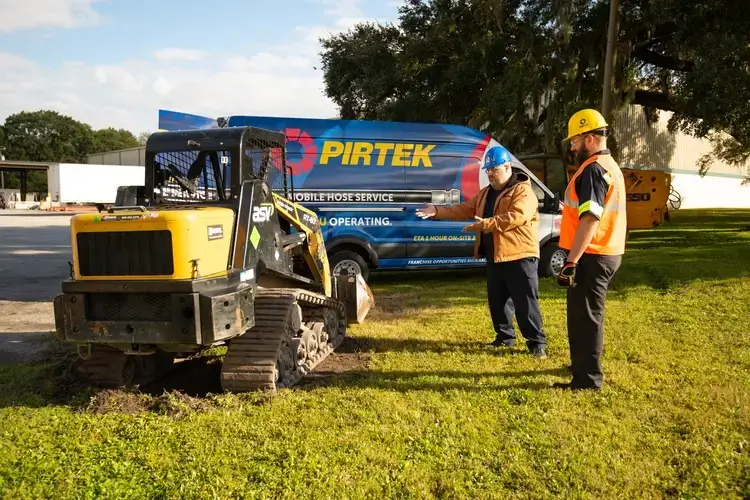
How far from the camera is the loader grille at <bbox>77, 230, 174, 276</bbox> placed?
13.9ft

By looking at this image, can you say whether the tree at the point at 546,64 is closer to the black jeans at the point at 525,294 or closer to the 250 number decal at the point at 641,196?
the 250 number decal at the point at 641,196

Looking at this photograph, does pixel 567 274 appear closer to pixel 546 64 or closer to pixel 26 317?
pixel 26 317

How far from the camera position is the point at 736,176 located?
149 ft

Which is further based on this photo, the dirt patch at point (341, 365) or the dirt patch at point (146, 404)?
the dirt patch at point (341, 365)

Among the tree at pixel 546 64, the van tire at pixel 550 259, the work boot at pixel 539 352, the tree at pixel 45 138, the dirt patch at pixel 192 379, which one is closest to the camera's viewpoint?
the dirt patch at pixel 192 379

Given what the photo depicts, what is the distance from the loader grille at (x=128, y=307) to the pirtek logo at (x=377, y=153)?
5.26 metres

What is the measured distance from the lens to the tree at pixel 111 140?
302 feet

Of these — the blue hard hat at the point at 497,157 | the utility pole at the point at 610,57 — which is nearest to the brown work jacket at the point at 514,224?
the blue hard hat at the point at 497,157

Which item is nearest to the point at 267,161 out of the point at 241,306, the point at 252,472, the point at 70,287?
the point at 241,306

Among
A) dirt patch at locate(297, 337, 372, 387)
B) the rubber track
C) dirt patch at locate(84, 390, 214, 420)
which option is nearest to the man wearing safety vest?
dirt patch at locate(297, 337, 372, 387)

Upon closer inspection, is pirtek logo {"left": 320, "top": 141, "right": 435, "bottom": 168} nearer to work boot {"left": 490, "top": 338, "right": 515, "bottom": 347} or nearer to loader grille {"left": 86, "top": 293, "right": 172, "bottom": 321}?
work boot {"left": 490, "top": 338, "right": 515, "bottom": 347}

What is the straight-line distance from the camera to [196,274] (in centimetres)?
430

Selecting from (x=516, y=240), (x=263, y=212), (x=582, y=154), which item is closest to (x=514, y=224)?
(x=516, y=240)

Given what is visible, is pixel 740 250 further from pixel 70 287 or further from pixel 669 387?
pixel 70 287
